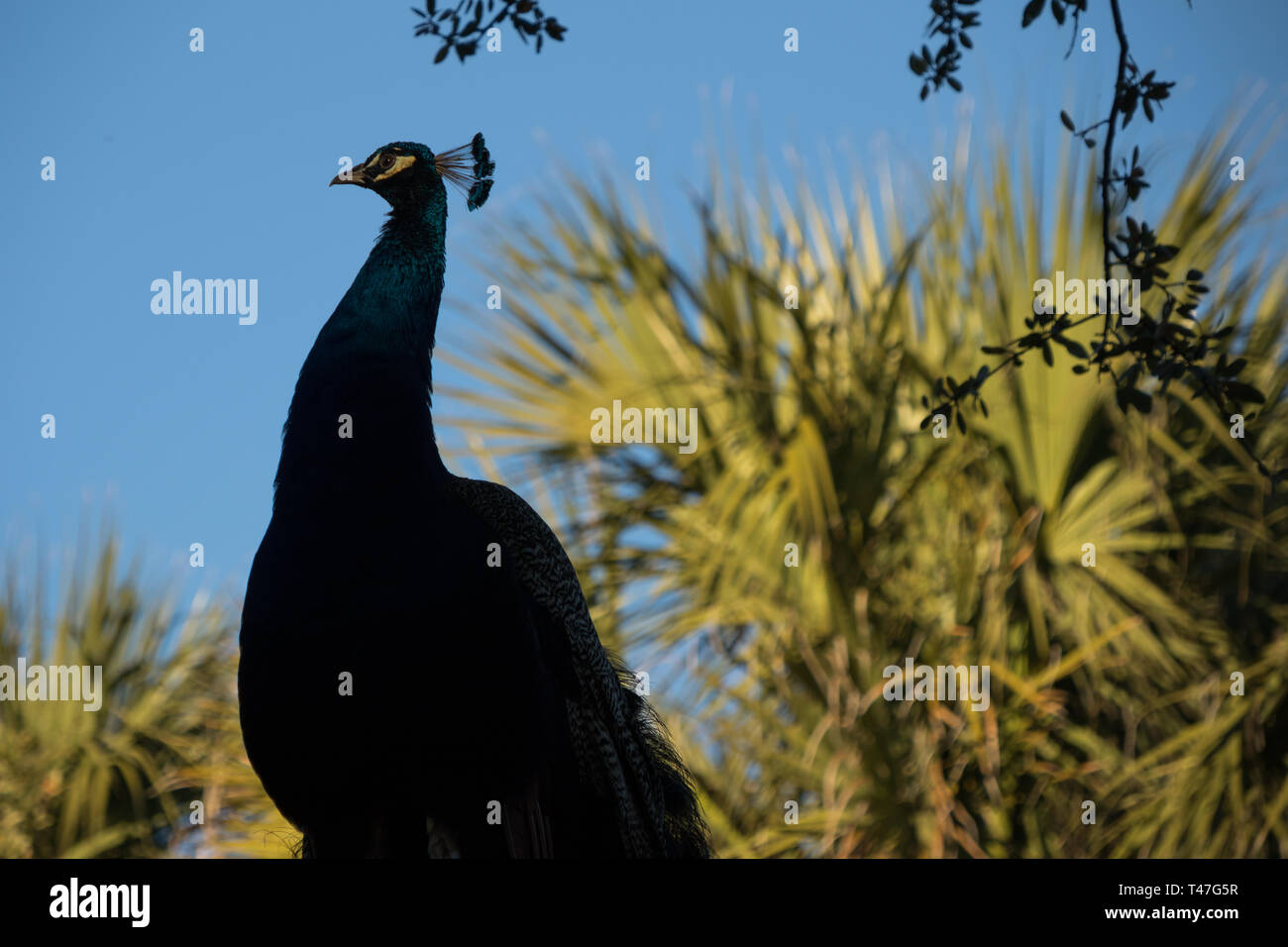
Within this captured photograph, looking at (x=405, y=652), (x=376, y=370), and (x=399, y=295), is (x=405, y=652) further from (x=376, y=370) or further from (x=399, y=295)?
(x=399, y=295)

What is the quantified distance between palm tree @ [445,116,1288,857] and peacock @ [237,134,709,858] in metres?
2.74

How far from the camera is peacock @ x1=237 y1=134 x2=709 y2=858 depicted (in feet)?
9.80

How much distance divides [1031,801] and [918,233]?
8.46 feet

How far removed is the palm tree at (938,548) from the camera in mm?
5883

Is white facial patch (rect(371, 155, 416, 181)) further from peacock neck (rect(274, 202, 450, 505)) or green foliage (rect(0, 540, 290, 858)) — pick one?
green foliage (rect(0, 540, 290, 858))

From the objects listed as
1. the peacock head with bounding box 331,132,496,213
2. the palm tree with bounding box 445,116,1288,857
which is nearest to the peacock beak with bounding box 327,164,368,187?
the peacock head with bounding box 331,132,496,213

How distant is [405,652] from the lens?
2.99 m

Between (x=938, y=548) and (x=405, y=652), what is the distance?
3.74 metres

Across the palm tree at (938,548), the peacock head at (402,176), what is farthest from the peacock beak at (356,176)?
the palm tree at (938,548)

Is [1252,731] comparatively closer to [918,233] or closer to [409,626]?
[918,233]

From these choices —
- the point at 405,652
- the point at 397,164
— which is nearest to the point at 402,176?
the point at 397,164

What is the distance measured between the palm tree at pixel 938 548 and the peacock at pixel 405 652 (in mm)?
2744

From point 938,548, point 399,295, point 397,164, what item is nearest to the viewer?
point 399,295
